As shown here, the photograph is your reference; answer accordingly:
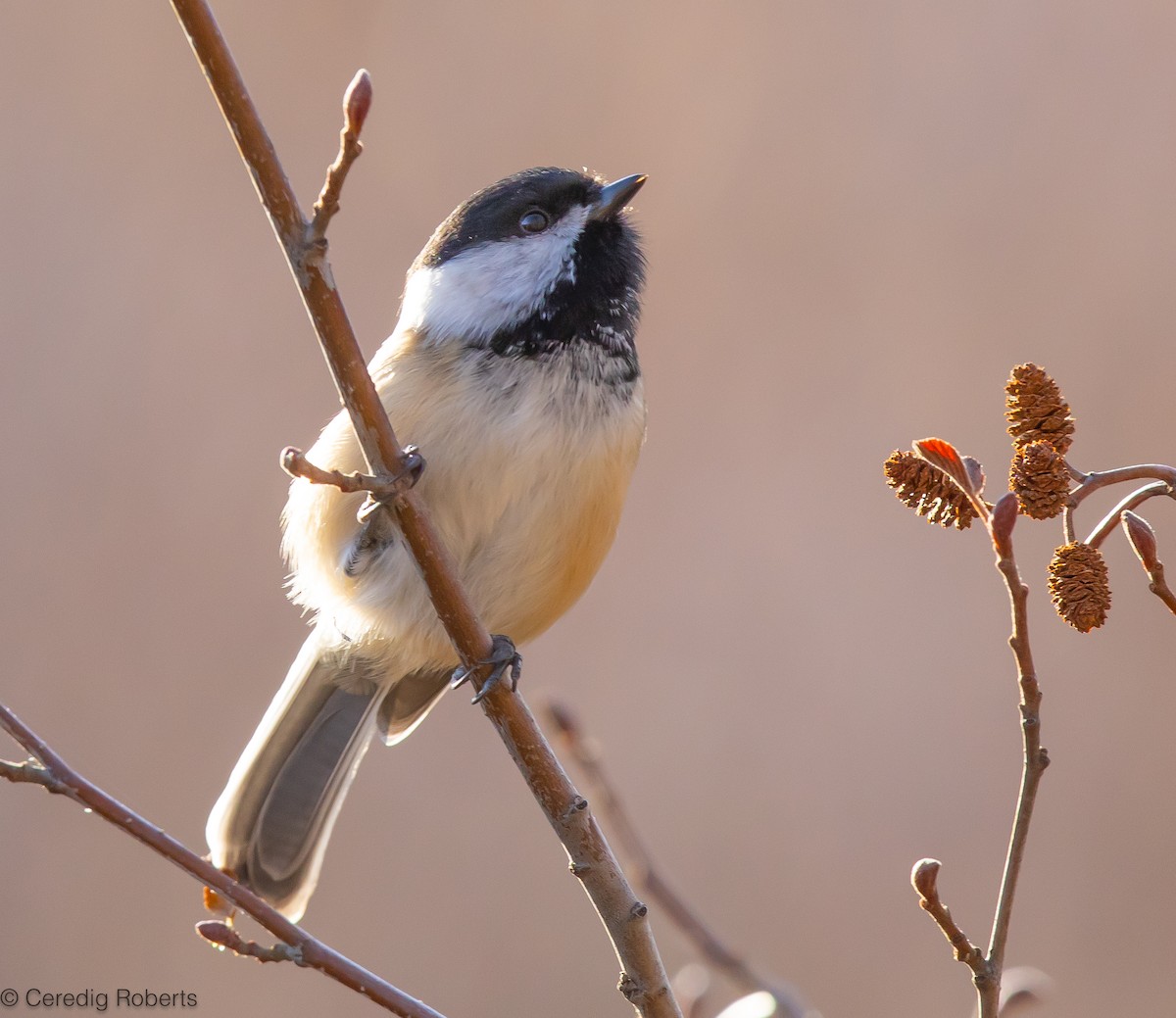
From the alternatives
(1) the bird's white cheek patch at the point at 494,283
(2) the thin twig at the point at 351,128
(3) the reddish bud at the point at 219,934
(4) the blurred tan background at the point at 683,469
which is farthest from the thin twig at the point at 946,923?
(4) the blurred tan background at the point at 683,469

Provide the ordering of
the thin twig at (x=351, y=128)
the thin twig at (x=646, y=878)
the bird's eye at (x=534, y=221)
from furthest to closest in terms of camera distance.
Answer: the bird's eye at (x=534, y=221) < the thin twig at (x=646, y=878) < the thin twig at (x=351, y=128)

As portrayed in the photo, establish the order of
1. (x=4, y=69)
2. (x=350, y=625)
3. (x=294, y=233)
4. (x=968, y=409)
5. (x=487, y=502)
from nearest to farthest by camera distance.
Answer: (x=294, y=233), (x=487, y=502), (x=350, y=625), (x=968, y=409), (x=4, y=69)

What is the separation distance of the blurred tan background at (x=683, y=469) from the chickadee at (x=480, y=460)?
1420 mm

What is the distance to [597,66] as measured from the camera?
188 inches

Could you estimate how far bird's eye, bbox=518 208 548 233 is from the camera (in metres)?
2.41

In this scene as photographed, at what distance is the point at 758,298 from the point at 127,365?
215 cm

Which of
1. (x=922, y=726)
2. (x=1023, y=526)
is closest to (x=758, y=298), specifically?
(x=1023, y=526)

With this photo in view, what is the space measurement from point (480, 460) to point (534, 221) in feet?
1.83

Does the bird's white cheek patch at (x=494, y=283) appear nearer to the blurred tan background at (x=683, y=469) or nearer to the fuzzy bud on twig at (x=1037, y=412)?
the fuzzy bud on twig at (x=1037, y=412)

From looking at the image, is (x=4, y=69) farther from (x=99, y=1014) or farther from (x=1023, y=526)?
(x=1023, y=526)

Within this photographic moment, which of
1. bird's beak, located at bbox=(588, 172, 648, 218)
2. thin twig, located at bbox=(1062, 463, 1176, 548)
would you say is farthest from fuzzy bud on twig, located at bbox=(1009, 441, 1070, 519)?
bird's beak, located at bbox=(588, 172, 648, 218)

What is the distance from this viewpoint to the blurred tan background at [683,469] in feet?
12.3

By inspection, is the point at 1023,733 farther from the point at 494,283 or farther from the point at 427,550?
the point at 494,283

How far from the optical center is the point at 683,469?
4.19 meters
